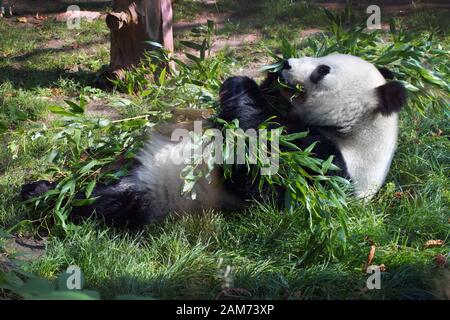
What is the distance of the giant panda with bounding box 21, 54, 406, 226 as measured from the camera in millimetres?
4145

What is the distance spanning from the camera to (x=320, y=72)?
436cm

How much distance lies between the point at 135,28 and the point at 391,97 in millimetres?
3105

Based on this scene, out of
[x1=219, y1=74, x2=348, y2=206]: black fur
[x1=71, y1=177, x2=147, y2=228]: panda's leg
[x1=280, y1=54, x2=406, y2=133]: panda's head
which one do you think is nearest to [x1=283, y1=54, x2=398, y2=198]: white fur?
[x1=280, y1=54, x2=406, y2=133]: panda's head

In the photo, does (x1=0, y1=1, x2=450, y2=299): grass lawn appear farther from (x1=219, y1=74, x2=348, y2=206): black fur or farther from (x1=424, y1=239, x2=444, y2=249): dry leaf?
(x1=219, y1=74, x2=348, y2=206): black fur

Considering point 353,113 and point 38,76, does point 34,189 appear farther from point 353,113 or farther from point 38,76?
point 38,76

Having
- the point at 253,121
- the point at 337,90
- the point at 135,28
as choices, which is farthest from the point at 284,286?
the point at 135,28

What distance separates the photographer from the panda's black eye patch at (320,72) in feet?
14.3

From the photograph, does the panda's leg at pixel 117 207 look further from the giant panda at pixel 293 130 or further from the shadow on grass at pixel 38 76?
the shadow on grass at pixel 38 76

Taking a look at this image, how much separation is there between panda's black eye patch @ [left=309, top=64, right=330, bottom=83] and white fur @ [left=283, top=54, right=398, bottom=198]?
0.02 m

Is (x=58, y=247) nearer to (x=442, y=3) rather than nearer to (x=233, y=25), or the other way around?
(x=233, y=25)

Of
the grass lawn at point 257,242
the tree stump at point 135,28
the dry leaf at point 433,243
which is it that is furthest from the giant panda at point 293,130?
the tree stump at point 135,28

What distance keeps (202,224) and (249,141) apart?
2.14ft

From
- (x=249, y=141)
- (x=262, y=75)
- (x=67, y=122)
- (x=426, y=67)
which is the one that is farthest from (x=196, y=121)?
(x=262, y=75)

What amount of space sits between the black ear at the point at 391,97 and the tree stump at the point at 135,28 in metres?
2.85
